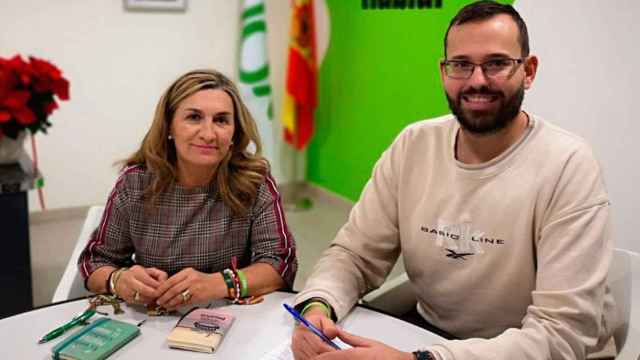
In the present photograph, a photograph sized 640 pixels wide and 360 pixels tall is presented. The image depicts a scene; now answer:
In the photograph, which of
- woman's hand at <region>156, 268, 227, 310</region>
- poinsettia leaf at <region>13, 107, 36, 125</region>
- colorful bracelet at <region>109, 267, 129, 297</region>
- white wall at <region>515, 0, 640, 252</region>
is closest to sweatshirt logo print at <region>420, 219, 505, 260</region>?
woman's hand at <region>156, 268, 227, 310</region>

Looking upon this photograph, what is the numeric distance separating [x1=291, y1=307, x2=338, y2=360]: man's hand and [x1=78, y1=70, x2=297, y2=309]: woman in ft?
1.02

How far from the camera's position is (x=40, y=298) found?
3.20 meters

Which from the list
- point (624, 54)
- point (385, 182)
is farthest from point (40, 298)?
point (624, 54)

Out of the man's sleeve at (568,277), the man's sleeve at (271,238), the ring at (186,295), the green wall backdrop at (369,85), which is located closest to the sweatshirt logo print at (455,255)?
the man's sleeve at (568,277)

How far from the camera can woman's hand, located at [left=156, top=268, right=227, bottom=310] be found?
1.47 metres

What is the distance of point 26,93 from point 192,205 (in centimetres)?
137

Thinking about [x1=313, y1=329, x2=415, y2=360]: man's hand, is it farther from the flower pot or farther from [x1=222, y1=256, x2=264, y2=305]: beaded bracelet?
the flower pot

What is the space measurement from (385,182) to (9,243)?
1836 mm

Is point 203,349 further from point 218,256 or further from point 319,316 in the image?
point 218,256

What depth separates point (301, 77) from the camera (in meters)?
4.84

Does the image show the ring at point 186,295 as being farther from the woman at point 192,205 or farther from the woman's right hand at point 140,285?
the woman at point 192,205

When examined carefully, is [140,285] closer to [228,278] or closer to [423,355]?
[228,278]

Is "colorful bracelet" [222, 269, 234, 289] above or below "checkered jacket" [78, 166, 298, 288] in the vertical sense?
below

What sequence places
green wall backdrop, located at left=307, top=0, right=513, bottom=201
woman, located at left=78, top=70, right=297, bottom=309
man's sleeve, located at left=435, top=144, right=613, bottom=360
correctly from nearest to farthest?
man's sleeve, located at left=435, top=144, right=613, bottom=360 < woman, located at left=78, top=70, right=297, bottom=309 < green wall backdrop, located at left=307, top=0, right=513, bottom=201
